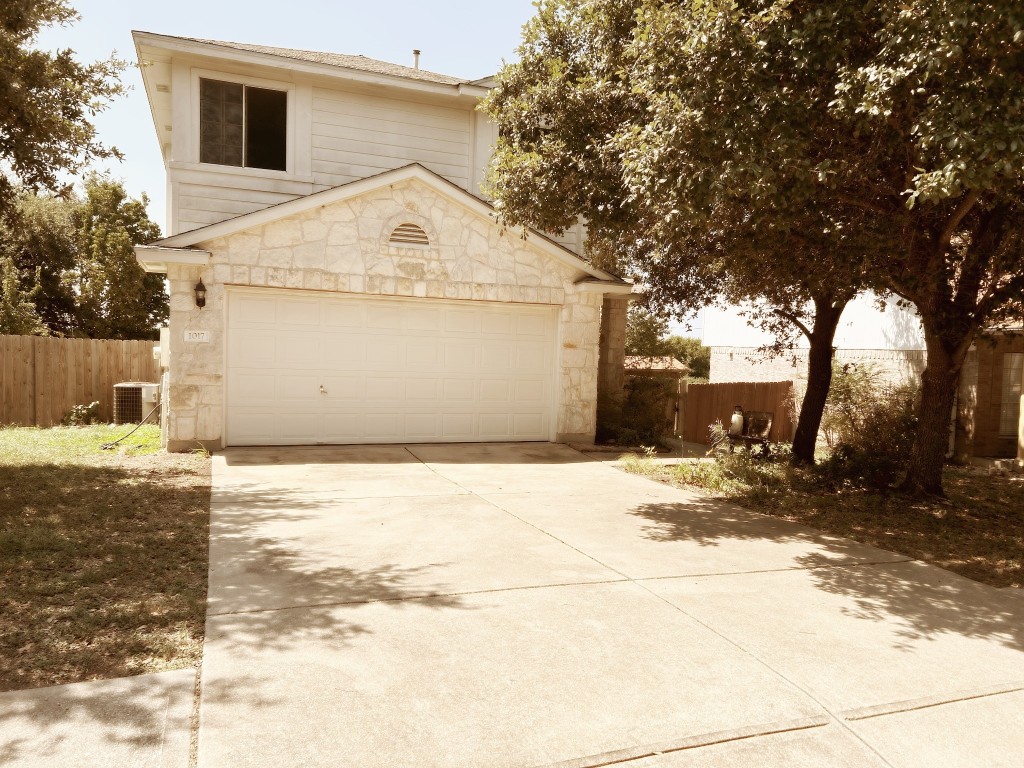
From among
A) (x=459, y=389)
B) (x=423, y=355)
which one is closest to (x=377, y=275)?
(x=423, y=355)

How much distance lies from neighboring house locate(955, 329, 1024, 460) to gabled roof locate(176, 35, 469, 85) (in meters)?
11.0

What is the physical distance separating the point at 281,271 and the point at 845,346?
1235 cm

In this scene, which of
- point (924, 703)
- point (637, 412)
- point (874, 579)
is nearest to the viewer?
point (924, 703)

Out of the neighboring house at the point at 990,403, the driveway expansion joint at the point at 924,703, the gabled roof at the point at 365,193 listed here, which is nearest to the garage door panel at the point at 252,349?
the gabled roof at the point at 365,193

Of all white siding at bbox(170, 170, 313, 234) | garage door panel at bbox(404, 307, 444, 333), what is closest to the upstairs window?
white siding at bbox(170, 170, 313, 234)

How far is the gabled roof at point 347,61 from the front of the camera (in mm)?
12531

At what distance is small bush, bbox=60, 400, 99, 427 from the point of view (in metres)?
15.2

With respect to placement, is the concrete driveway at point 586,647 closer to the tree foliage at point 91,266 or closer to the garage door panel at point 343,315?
the garage door panel at point 343,315

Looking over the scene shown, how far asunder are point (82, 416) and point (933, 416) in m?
15.8

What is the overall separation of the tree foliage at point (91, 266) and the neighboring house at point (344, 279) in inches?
482

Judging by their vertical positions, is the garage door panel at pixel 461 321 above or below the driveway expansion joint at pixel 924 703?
above

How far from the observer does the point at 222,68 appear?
1237 centimetres

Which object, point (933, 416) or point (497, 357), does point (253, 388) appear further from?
point (933, 416)

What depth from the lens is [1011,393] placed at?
12797 millimetres
